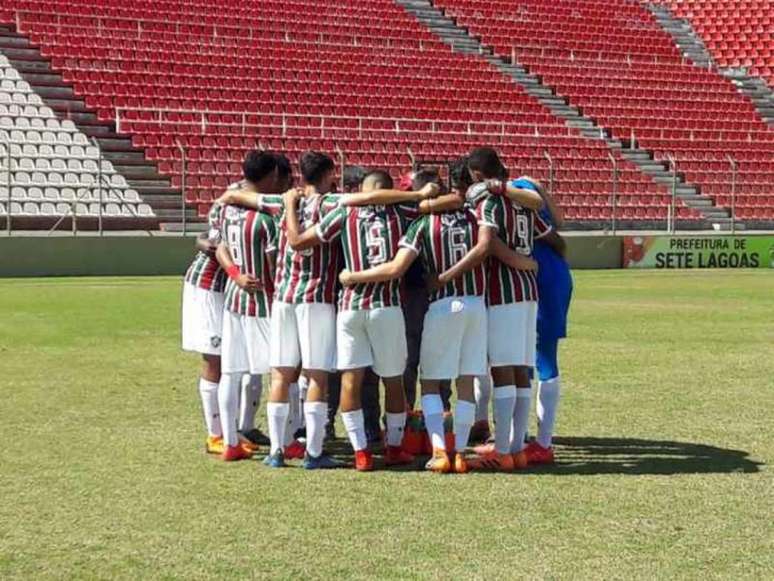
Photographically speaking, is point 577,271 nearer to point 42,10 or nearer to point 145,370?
point 42,10

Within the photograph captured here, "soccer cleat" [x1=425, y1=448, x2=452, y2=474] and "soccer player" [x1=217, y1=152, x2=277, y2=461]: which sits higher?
"soccer player" [x1=217, y1=152, x2=277, y2=461]

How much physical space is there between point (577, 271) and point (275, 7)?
1488cm

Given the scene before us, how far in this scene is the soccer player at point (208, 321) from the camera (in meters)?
8.81

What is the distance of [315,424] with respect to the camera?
322 inches

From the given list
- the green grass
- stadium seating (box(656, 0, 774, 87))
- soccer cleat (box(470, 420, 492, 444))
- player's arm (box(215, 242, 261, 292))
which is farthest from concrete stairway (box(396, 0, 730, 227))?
player's arm (box(215, 242, 261, 292))

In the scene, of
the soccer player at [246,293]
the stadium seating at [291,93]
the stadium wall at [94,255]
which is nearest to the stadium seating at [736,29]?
the stadium seating at [291,93]

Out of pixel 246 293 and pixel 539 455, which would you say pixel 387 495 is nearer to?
pixel 539 455

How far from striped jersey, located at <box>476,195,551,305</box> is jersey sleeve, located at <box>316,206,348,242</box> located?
2.65ft

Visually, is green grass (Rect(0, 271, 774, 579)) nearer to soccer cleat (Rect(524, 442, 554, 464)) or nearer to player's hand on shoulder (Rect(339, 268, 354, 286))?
soccer cleat (Rect(524, 442, 554, 464))

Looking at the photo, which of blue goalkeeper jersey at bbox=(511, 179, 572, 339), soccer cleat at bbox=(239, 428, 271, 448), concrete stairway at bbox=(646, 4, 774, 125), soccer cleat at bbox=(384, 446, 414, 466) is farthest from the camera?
concrete stairway at bbox=(646, 4, 774, 125)

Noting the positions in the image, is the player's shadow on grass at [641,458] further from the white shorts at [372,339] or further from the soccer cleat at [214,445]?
the soccer cleat at [214,445]

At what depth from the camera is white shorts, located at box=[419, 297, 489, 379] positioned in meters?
8.06

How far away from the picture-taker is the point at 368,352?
809 cm

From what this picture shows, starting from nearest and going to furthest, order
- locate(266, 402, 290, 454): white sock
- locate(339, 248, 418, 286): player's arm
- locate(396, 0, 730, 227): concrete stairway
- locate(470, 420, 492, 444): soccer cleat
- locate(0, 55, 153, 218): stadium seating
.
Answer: locate(339, 248, 418, 286): player's arm
locate(266, 402, 290, 454): white sock
locate(470, 420, 492, 444): soccer cleat
locate(0, 55, 153, 218): stadium seating
locate(396, 0, 730, 227): concrete stairway
